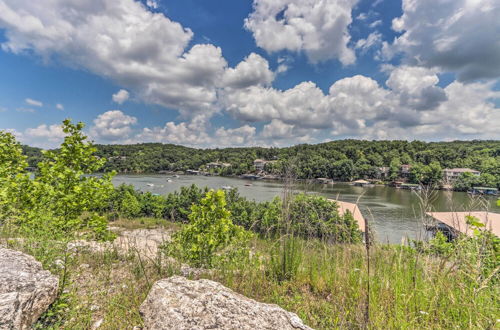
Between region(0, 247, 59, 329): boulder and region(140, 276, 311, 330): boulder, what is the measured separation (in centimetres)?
80

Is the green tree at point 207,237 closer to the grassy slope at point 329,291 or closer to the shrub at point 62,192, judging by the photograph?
the grassy slope at point 329,291

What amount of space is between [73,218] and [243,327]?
4365 millimetres

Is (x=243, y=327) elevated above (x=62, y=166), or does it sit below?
below

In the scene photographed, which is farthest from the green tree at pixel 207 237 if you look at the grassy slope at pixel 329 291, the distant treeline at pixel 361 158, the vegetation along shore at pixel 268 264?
the distant treeline at pixel 361 158

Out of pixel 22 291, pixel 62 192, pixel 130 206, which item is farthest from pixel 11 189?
pixel 130 206

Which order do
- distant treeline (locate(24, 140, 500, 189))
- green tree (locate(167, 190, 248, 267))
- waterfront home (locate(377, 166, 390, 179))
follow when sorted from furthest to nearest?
waterfront home (locate(377, 166, 390, 179)) < distant treeline (locate(24, 140, 500, 189)) < green tree (locate(167, 190, 248, 267))

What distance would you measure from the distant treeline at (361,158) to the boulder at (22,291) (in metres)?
32.8

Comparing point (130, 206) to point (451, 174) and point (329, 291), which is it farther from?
point (451, 174)

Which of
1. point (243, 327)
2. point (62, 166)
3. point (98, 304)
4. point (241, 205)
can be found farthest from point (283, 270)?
point (241, 205)

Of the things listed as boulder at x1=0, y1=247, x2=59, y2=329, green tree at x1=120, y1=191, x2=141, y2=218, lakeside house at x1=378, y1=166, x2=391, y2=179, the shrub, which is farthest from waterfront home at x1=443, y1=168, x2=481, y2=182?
green tree at x1=120, y1=191, x2=141, y2=218

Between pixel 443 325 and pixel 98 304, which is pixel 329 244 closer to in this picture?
pixel 443 325

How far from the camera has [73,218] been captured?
4.26m

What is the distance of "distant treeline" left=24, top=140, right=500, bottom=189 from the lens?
190 feet

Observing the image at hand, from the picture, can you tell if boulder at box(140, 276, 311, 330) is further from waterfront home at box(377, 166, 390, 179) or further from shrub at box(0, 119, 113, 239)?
waterfront home at box(377, 166, 390, 179)
